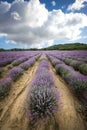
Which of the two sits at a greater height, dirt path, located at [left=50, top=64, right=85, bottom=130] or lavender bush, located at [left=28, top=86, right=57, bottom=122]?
lavender bush, located at [left=28, top=86, right=57, bottom=122]

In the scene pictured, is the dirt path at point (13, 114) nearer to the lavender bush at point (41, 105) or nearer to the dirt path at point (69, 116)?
the lavender bush at point (41, 105)

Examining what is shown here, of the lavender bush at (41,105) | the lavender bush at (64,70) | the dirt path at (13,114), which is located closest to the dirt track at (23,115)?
the dirt path at (13,114)

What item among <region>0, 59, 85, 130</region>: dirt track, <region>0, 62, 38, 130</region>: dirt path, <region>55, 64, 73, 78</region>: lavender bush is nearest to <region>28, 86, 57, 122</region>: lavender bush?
<region>0, 59, 85, 130</region>: dirt track

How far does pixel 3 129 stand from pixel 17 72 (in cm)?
379

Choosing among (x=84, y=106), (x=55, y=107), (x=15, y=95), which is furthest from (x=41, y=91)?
(x=15, y=95)

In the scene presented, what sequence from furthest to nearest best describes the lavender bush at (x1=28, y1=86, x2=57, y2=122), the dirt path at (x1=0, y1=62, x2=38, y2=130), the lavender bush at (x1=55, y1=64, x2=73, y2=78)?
the lavender bush at (x1=55, y1=64, x2=73, y2=78) → the dirt path at (x1=0, y1=62, x2=38, y2=130) → the lavender bush at (x1=28, y1=86, x2=57, y2=122)

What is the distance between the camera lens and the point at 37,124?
8.62ft

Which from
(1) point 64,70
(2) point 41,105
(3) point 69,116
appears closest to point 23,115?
(2) point 41,105

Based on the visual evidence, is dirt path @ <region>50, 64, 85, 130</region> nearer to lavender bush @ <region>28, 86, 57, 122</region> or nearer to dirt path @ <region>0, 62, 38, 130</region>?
lavender bush @ <region>28, 86, 57, 122</region>

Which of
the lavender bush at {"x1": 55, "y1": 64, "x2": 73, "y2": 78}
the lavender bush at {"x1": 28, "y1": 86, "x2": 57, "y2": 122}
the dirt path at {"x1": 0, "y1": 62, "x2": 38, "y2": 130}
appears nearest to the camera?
the lavender bush at {"x1": 28, "y1": 86, "x2": 57, "y2": 122}

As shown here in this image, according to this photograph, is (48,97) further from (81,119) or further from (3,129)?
(3,129)

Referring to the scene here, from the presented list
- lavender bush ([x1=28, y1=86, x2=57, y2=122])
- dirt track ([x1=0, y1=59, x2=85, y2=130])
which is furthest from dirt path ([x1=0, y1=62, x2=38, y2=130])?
lavender bush ([x1=28, y1=86, x2=57, y2=122])

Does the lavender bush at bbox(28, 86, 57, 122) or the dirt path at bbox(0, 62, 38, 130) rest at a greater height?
the lavender bush at bbox(28, 86, 57, 122)

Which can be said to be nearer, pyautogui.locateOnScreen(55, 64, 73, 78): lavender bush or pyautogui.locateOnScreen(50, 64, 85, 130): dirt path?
pyautogui.locateOnScreen(50, 64, 85, 130): dirt path
